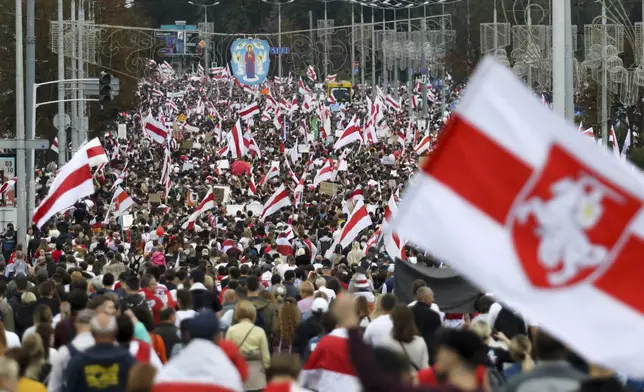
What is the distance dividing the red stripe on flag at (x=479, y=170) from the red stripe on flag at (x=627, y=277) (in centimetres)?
40

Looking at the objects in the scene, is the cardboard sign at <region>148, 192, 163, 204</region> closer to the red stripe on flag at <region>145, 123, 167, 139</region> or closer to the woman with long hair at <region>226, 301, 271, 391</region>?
the red stripe on flag at <region>145, 123, 167, 139</region>

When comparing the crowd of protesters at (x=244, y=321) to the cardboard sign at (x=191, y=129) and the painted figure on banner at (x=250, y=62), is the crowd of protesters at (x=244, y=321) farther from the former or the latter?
the cardboard sign at (x=191, y=129)

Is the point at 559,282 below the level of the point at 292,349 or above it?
above

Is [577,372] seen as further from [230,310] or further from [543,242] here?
[230,310]

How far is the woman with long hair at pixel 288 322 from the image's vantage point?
12680 mm

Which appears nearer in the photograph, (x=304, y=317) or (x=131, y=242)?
(x=304, y=317)

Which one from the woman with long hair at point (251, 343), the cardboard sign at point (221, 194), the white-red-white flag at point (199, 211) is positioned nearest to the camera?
the woman with long hair at point (251, 343)

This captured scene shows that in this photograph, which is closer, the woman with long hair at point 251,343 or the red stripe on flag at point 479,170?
the red stripe on flag at point 479,170

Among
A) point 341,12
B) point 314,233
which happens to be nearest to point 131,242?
point 314,233

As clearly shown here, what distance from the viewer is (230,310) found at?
1305 cm

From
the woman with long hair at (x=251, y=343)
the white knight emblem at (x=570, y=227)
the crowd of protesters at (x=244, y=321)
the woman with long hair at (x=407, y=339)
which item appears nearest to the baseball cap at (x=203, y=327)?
the crowd of protesters at (x=244, y=321)

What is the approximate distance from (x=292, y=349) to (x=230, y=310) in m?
0.71

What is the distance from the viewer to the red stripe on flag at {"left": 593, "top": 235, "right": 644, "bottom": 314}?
5.80m

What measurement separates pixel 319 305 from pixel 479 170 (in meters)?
6.64
